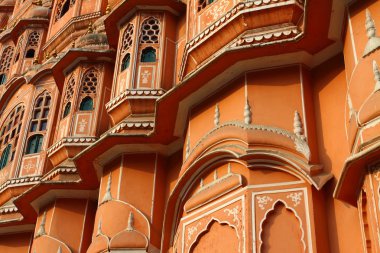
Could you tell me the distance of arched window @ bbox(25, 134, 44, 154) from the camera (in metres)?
13.7

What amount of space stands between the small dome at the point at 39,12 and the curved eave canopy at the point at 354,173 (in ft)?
44.8

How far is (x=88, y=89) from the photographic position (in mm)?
12734

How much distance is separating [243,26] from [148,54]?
3263 mm

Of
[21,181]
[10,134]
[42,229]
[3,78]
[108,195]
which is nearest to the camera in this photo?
[108,195]

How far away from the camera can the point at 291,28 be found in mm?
7910

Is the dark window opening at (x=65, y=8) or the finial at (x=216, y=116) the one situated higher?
the dark window opening at (x=65, y=8)

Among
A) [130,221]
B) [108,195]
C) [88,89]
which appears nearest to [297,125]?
[130,221]

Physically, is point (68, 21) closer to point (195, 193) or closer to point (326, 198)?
point (195, 193)

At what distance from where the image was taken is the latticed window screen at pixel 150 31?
1134 cm

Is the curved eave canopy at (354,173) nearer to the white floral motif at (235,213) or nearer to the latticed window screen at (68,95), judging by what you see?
the white floral motif at (235,213)

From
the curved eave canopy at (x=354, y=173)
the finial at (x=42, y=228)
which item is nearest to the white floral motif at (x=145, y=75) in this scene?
the finial at (x=42, y=228)

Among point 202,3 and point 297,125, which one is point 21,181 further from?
point 297,125

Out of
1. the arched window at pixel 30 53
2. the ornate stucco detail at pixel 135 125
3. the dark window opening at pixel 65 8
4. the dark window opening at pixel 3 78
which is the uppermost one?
the dark window opening at pixel 65 8

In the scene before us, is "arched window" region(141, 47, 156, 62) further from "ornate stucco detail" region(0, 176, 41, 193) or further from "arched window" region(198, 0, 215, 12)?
"ornate stucco detail" region(0, 176, 41, 193)
